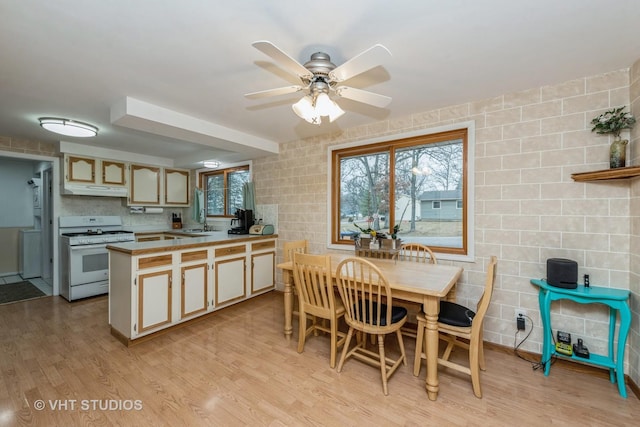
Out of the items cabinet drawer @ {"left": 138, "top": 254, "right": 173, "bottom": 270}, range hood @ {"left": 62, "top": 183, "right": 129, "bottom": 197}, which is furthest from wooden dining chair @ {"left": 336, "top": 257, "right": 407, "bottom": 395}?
range hood @ {"left": 62, "top": 183, "right": 129, "bottom": 197}

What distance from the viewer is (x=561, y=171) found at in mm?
2193

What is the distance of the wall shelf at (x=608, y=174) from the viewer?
1.75 metres

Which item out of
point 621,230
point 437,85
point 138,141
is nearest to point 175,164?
point 138,141

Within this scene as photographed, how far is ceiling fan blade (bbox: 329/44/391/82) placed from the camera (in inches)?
51.1

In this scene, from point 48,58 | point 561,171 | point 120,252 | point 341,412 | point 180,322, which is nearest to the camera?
point 341,412

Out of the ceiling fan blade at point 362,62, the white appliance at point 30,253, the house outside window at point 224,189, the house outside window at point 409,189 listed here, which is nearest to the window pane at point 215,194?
the house outside window at point 224,189

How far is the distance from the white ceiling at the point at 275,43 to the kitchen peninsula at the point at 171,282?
1.32 meters

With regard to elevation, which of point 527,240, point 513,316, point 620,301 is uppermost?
point 527,240

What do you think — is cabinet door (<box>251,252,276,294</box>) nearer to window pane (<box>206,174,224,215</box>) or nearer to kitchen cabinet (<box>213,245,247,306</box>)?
kitchen cabinet (<box>213,245,247,306</box>)

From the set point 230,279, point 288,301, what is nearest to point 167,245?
point 230,279

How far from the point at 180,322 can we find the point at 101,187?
110 inches

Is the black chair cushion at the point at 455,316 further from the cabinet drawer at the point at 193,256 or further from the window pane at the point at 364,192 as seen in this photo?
the cabinet drawer at the point at 193,256

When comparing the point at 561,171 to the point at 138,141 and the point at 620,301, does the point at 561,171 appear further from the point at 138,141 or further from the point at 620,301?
the point at 138,141

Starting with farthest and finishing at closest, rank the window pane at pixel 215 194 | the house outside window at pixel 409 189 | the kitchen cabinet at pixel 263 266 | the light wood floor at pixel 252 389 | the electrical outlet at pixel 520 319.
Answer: the window pane at pixel 215 194 < the kitchen cabinet at pixel 263 266 < the house outside window at pixel 409 189 < the electrical outlet at pixel 520 319 < the light wood floor at pixel 252 389
